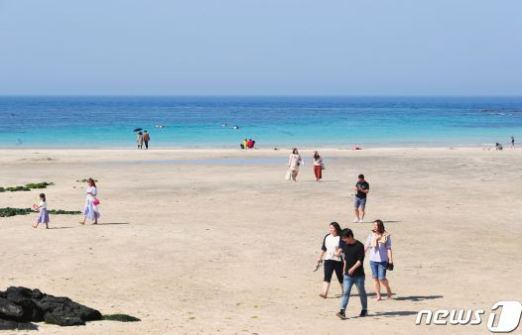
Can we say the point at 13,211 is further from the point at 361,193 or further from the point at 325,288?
the point at 325,288

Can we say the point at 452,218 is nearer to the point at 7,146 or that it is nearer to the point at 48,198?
the point at 48,198

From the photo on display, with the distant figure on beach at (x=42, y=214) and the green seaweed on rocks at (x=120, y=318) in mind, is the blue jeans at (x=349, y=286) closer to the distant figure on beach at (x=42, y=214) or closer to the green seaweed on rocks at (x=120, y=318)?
the green seaweed on rocks at (x=120, y=318)

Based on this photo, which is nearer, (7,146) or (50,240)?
(50,240)

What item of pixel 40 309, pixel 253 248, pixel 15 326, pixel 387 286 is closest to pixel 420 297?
pixel 387 286

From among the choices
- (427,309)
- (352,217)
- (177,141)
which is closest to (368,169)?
(352,217)

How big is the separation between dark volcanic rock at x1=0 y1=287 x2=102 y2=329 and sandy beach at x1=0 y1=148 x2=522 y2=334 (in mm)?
266

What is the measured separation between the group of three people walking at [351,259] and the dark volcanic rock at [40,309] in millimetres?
4666

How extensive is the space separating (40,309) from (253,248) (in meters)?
8.12

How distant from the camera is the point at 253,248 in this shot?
21.2 metres

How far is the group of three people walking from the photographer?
48.0 ft

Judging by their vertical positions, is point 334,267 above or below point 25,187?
above

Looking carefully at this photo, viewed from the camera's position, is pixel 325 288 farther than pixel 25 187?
No

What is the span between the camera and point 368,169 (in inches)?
1800

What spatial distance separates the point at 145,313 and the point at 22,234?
31.0 feet
